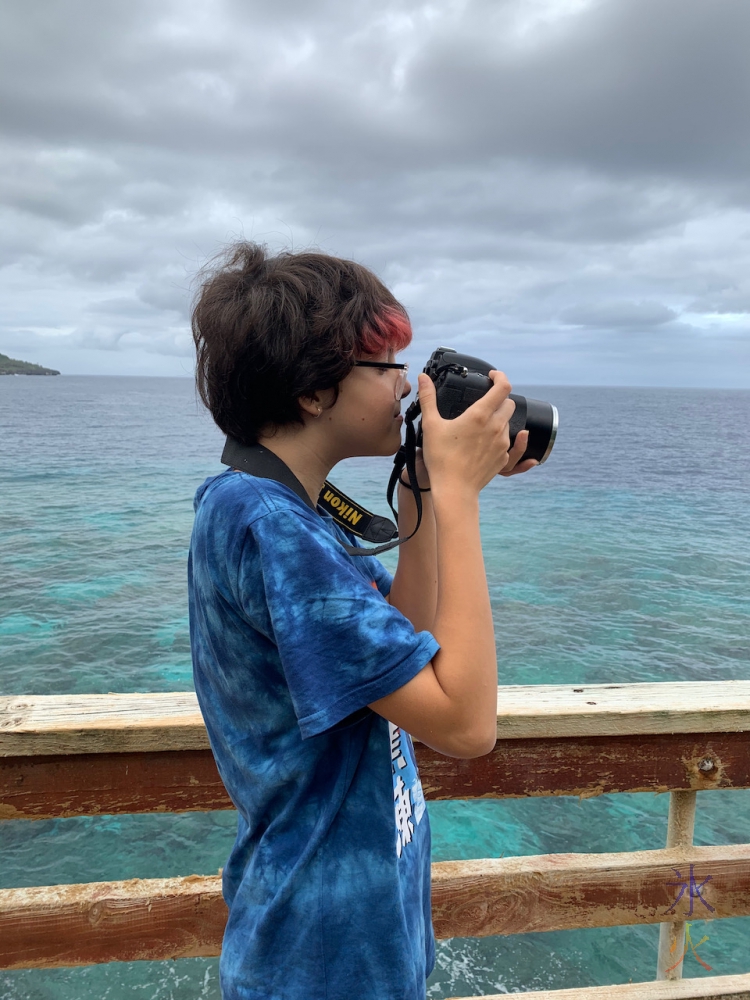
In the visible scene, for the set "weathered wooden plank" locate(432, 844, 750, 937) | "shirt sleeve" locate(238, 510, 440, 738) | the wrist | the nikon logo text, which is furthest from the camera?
"weathered wooden plank" locate(432, 844, 750, 937)

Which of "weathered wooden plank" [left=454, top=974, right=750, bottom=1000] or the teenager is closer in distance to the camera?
the teenager

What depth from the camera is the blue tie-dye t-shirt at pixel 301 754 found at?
0.92 m

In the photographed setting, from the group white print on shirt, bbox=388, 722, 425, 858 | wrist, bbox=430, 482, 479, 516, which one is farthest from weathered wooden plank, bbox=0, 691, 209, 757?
wrist, bbox=430, 482, 479, 516

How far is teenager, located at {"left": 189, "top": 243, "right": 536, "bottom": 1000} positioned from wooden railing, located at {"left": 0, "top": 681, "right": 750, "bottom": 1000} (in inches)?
14.8

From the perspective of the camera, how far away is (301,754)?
1015 millimetres

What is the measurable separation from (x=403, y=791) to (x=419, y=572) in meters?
0.41

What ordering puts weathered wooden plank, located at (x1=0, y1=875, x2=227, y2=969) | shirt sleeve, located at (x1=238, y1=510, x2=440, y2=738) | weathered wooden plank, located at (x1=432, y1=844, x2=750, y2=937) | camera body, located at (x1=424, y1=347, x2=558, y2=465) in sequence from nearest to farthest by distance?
shirt sleeve, located at (x1=238, y1=510, x2=440, y2=738) < camera body, located at (x1=424, y1=347, x2=558, y2=465) < weathered wooden plank, located at (x1=0, y1=875, x2=227, y2=969) < weathered wooden plank, located at (x1=432, y1=844, x2=750, y2=937)

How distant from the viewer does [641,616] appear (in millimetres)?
9656

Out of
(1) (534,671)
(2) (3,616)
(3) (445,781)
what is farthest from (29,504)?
(3) (445,781)

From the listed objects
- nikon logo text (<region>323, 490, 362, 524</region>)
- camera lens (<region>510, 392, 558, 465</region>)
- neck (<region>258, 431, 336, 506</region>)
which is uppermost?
camera lens (<region>510, 392, 558, 465</region>)

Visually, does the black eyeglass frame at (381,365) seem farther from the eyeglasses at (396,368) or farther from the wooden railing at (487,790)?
the wooden railing at (487,790)

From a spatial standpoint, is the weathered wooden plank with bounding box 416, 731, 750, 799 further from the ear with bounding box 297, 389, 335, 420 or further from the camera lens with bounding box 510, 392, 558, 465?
the ear with bounding box 297, 389, 335, 420

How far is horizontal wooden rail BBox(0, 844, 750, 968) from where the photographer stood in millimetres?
1520

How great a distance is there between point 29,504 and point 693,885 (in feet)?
58.9
